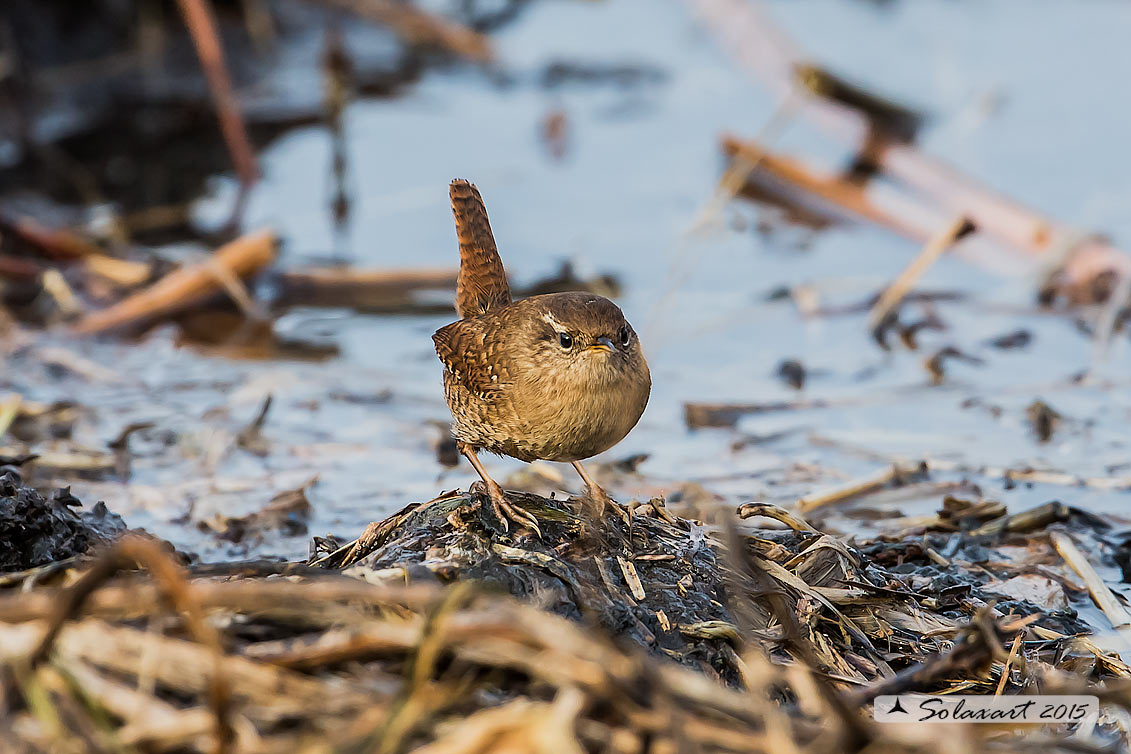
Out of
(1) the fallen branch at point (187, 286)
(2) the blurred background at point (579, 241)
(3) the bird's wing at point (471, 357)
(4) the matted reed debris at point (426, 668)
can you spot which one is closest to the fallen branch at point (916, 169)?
(2) the blurred background at point (579, 241)

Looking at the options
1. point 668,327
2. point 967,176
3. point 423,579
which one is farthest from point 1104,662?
point 967,176

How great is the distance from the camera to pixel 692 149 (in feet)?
31.1

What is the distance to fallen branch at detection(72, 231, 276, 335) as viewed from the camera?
6.80m

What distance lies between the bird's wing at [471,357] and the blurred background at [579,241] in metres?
0.85

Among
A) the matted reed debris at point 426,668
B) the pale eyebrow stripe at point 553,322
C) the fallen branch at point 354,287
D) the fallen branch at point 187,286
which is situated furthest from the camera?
the fallen branch at point 354,287

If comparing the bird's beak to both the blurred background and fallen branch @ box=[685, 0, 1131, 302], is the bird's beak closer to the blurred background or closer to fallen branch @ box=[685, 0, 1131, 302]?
the blurred background

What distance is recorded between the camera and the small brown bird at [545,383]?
11.5 feet

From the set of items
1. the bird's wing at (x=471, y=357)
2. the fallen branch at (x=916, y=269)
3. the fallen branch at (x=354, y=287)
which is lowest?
the fallen branch at (x=354, y=287)

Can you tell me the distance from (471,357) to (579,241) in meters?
4.09

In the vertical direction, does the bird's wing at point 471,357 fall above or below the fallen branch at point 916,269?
above

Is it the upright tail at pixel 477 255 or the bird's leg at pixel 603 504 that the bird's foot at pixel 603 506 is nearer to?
the bird's leg at pixel 603 504

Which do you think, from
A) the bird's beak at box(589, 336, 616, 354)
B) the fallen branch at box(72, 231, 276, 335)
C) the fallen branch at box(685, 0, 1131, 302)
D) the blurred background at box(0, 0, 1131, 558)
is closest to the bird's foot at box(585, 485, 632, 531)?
the bird's beak at box(589, 336, 616, 354)

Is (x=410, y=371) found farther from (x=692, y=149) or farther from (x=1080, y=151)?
(x=1080, y=151)

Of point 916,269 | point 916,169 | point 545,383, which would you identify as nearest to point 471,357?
point 545,383
